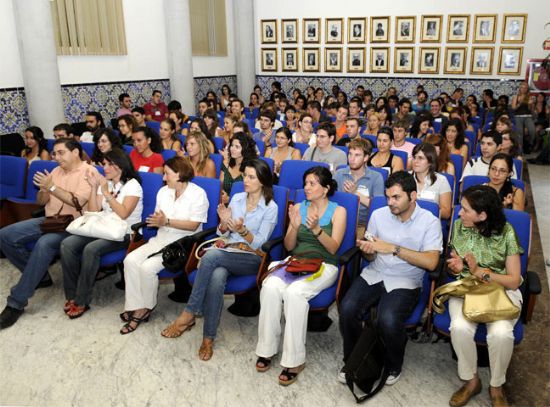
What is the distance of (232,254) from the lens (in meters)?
3.45

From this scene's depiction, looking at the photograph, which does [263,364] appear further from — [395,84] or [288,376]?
[395,84]

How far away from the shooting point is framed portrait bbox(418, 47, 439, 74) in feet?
36.9

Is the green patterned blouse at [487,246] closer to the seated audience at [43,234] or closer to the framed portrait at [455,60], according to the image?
the seated audience at [43,234]

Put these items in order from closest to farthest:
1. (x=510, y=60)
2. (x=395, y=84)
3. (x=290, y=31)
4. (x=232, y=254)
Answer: (x=232, y=254), (x=510, y=60), (x=395, y=84), (x=290, y=31)

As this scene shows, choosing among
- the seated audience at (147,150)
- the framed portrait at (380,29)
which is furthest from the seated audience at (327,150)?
the framed portrait at (380,29)

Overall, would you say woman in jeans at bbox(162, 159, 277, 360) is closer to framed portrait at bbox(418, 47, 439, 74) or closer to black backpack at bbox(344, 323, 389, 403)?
black backpack at bbox(344, 323, 389, 403)

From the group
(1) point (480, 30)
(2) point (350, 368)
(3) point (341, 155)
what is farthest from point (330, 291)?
(1) point (480, 30)

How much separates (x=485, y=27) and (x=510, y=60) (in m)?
0.93

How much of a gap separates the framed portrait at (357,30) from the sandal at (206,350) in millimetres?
10278

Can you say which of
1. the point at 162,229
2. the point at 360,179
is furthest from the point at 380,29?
the point at 162,229

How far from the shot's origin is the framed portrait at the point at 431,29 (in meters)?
11.1

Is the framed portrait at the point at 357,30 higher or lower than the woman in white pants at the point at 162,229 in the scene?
higher

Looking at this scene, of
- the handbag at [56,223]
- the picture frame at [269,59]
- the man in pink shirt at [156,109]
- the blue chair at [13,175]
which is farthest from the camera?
the picture frame at [269,59]

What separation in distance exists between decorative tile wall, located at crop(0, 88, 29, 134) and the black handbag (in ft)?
17.4
